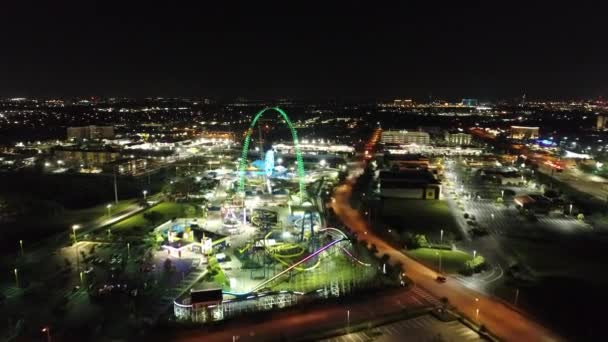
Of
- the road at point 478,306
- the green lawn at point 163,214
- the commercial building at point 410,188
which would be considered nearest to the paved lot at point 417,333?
the road at point 478,306

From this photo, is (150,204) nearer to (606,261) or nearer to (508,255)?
(508,255)

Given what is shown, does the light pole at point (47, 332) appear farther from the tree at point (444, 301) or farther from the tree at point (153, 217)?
the tree at point (444, 301)

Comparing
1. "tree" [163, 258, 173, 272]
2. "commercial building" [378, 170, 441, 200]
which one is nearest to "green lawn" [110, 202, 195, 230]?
"tree" [163, 258, 173, 272]

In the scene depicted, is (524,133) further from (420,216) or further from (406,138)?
(420,216)

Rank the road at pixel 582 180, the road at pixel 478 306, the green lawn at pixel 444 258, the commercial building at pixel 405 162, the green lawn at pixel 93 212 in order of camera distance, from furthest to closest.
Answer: the commercial building at pixel 405 162, the road at pixel 582 180, the green lawn at pixel 93 212, the green lawn at pixel 444 258, the road at pixel 478 306

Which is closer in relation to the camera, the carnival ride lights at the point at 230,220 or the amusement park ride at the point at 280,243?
the amusement park ride at the point at 280,243

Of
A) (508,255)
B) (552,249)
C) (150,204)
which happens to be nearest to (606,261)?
(552,249)

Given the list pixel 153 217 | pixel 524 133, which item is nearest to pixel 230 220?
pixel 153 217
